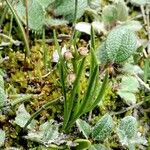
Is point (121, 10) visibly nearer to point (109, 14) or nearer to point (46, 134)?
point (109, 14)

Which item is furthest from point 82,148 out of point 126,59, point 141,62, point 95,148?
point 141,62

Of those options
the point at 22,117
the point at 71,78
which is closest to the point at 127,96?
the point at 71,78

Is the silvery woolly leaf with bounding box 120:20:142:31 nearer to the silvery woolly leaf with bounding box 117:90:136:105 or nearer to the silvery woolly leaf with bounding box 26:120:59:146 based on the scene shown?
the silvery woolly leaf with bounding box 117:90:136:105

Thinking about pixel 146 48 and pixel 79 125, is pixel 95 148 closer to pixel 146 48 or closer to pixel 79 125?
pixel 79 125

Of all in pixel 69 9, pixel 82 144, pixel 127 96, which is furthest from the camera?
pixel 69 9

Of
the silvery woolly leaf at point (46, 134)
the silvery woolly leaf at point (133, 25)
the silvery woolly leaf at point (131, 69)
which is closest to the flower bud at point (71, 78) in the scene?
the silvery woolly leaf at point (46, 134)
